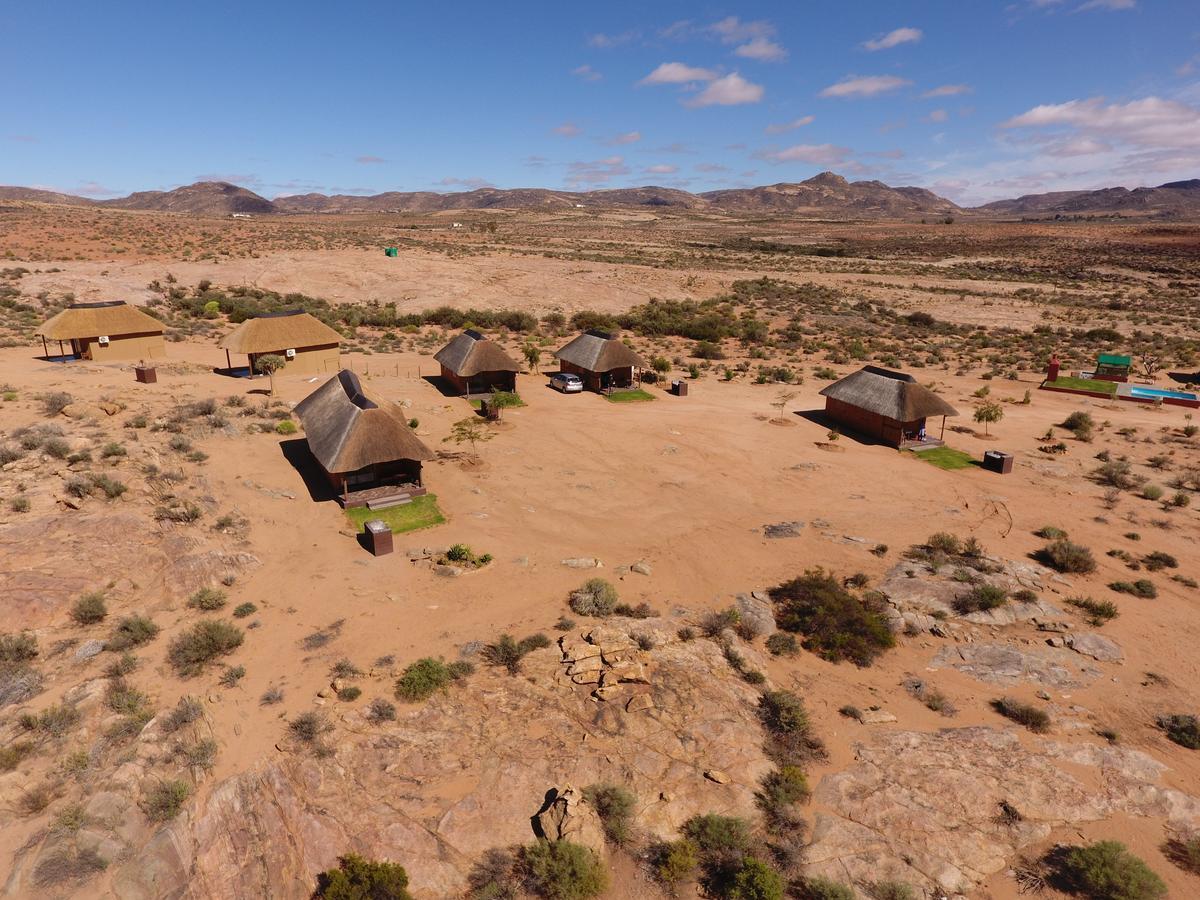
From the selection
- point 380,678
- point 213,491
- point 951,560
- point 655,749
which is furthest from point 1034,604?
point 213,491

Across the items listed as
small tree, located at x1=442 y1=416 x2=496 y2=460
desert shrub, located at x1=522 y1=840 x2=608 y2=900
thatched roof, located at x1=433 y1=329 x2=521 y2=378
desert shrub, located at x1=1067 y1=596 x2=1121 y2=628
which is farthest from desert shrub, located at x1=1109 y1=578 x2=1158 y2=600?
thatched roof, located at x1=433 y1=329 x2=521 y2=378

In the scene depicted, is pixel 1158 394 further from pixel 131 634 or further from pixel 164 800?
pixel 131 634

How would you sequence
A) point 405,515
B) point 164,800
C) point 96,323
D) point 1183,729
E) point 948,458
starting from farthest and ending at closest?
point 96,323 < point 948,458 < point 405,515 < point 1183,729 < point 164,800

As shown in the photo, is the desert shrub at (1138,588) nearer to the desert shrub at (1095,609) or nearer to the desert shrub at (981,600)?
the desert shrub at (1095,609)

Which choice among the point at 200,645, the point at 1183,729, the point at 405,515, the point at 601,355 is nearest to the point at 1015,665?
the point at 1183,729

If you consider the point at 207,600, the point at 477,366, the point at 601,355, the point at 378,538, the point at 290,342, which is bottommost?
the point at 207,600

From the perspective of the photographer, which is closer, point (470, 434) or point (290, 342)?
point (470, 434)

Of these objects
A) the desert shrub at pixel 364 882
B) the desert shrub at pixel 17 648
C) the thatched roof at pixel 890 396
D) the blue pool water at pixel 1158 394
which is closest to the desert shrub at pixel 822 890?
the desert shrub at pixel 364 882

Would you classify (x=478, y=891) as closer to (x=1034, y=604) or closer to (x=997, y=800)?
(x=997, y=800)
